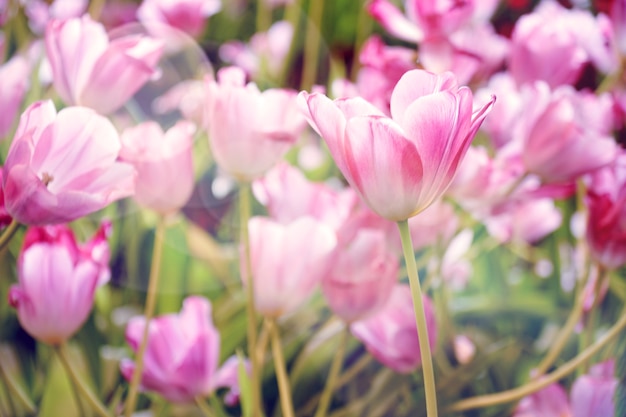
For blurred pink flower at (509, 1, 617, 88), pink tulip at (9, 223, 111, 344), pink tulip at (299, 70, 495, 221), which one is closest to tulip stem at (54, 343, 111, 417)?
pink tulip at (9, 223, 111, 344)

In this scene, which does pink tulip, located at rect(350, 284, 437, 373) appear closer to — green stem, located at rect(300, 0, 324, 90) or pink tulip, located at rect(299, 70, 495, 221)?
pink tulip, located at rect(299, 70, 495, 221)

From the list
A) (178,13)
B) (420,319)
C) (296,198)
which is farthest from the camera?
(178,13)

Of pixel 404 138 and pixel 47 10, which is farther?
pixel 47 10

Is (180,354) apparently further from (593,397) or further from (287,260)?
(593,397)

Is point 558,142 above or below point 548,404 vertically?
above

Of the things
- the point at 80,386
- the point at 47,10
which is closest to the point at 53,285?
the point at 80,386

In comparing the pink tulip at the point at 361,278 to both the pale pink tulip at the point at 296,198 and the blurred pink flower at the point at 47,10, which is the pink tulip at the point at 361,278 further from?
the blurred pink flower at the point at 47,10
